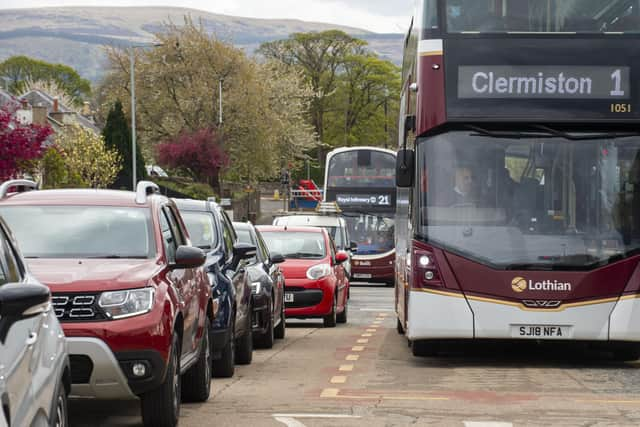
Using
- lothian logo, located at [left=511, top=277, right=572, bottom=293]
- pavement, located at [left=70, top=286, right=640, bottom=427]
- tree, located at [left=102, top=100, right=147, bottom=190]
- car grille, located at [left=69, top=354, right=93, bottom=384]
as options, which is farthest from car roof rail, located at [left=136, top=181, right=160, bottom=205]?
tree, located at [left=102, top=100, right=147, bottom=190]

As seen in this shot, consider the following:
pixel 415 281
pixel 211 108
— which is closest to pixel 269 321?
pixel 415 281

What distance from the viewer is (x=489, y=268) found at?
14844 mm

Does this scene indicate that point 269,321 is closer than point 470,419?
No

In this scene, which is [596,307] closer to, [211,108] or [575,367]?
[575,367]

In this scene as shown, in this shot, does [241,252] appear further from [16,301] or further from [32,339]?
[16,301]

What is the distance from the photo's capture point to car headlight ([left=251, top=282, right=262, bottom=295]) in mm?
17091

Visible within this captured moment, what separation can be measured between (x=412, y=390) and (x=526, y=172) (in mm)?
3396

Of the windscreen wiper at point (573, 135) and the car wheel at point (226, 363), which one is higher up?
the windscreen wiper at point (573, 135)

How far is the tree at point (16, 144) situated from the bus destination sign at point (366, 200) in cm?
1308

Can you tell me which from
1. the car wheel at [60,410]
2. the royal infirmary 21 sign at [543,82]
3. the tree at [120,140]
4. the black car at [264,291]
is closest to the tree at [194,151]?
the tree at [120,140]

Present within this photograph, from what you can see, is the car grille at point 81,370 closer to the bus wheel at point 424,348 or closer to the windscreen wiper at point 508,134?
the windscreen wiper at point 508,134

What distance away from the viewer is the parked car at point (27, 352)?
5.38 meters

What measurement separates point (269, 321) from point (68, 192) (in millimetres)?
7312

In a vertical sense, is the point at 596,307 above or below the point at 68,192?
below
